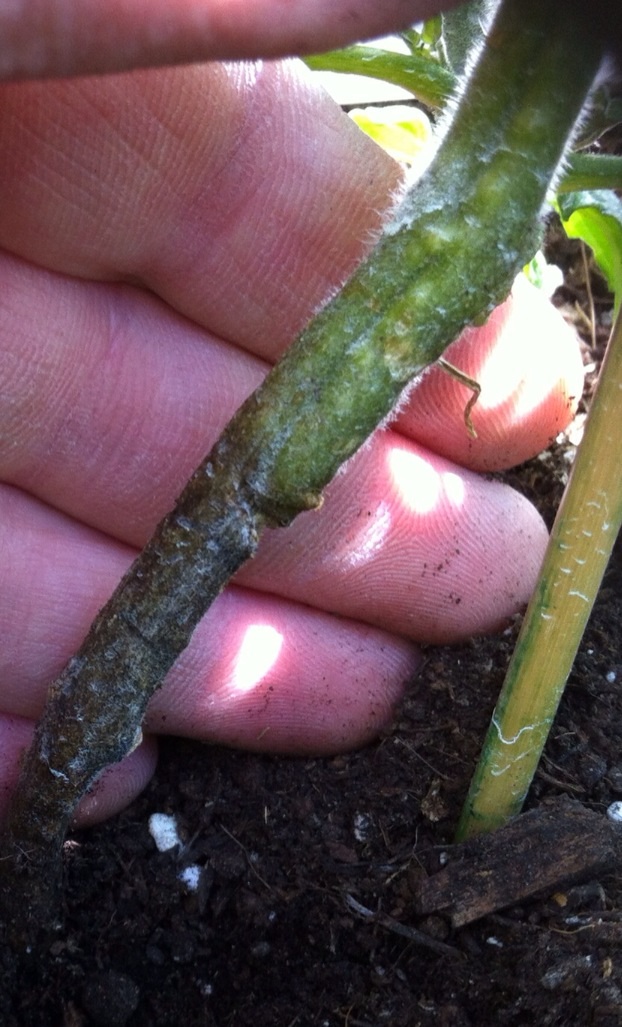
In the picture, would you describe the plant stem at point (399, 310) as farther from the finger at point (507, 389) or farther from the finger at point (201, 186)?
the finger at point (507, 389)

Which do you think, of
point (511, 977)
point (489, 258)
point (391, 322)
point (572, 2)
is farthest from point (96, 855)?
point (572, 2)

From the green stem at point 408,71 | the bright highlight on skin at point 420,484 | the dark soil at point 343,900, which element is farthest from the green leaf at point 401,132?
the dark soil at point 343,900

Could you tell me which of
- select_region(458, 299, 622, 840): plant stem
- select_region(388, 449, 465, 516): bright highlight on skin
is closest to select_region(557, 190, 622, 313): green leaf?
select_region(458, 299, 622, 840): plant stem

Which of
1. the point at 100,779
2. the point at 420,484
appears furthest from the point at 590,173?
the point at 100,779

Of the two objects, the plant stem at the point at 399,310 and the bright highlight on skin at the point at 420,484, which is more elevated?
the plant stem at the point at 399,310

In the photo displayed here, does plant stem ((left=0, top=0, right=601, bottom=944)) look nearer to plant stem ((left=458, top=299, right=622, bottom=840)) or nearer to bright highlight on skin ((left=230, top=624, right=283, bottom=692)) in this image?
plant stem ((left=458, top=299, right=622, bottom=840))

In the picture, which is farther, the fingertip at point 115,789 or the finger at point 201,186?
the fingertip at point 115,789
